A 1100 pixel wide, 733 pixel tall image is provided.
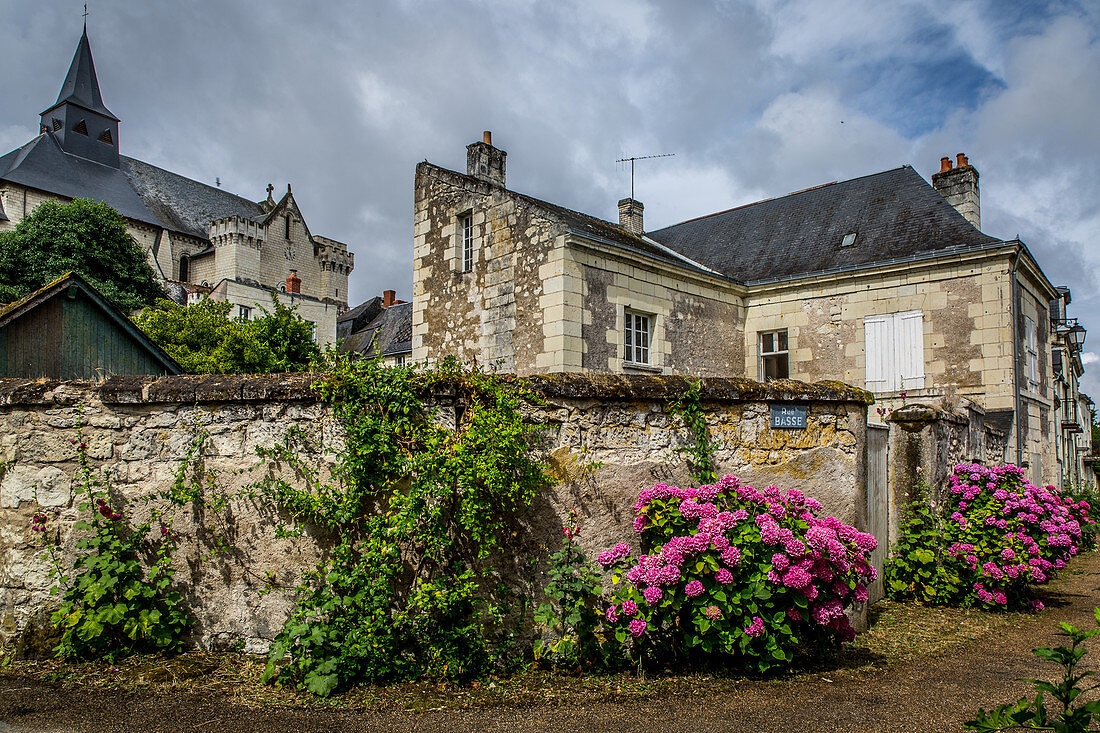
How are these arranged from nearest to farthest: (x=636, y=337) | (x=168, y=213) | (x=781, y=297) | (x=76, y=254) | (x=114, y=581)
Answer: (x=114, y=581), (x=636, y=337), (x=781, y=297), (x=76, y=254), (x=168, y=213)

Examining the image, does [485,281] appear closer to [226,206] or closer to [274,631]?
[274,631]

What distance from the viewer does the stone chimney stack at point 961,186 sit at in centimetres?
1313

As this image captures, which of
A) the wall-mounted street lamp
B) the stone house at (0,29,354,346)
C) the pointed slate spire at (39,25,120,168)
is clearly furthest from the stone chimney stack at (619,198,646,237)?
the pointed slate spire at (39,25,120,168)

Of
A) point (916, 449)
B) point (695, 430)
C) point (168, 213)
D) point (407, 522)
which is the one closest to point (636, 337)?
point (916, 449)

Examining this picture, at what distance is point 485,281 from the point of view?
1248cm

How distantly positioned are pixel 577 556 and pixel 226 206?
43178mm

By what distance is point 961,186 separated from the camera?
520 inches

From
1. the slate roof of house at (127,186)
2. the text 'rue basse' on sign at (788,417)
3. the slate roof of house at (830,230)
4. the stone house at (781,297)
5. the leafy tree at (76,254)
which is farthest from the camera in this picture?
the slate roof of house at (127,186)

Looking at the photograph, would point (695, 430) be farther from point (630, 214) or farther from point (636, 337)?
point (630, 214)

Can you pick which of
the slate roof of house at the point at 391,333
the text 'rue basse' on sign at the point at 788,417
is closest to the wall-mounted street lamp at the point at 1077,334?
the text 'rue basse' on sign at the point at 788,417

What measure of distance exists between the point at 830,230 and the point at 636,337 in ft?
17.2

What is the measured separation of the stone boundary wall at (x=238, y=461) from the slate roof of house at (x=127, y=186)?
98.3 feet

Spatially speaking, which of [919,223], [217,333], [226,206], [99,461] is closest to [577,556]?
[99,461]

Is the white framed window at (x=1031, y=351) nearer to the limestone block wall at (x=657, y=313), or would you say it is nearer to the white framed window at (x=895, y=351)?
the white framed window at (x=895, y=351)
